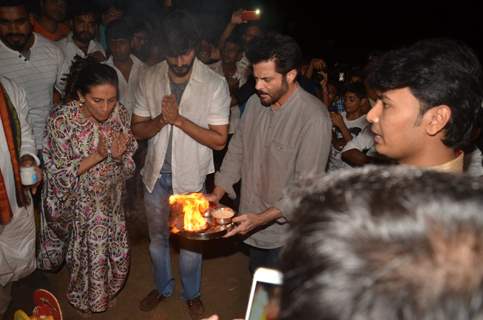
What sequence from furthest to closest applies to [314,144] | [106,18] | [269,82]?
[106,18], [269,82], [314,144]

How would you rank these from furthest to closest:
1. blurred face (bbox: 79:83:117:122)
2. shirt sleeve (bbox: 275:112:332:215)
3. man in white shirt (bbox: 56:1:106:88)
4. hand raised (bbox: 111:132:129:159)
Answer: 1. man in white shirt (bbox: 56:1:106:88)
2. hand raised (bbox: 111:132:129:159)
3. blurred face (bbox: 79:83:117:122)
4. shirt sleeve (bbox: 275:112:332:215)

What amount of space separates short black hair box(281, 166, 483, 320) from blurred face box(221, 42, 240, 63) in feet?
20.3

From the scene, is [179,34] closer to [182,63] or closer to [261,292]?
[182,63]

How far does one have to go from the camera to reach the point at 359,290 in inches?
28.7

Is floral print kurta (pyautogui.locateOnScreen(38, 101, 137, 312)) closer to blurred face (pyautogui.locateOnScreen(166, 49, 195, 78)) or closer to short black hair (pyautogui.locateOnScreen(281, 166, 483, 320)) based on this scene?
blurred face (pyautogui.locateOnScreen(166, 49, 195, 78))

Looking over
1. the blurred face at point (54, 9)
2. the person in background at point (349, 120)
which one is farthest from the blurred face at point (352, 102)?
the blurred face at point (54, 9)

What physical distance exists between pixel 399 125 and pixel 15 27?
3.99m

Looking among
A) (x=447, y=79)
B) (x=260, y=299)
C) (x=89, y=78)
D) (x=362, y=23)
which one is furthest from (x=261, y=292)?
(x=362, y=23)

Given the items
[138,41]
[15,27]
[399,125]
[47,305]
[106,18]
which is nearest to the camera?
[399,125]

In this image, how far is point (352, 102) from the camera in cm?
496

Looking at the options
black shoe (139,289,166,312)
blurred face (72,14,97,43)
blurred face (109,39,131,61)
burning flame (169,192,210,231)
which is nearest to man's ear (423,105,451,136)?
burning flame (169,192,210,231)

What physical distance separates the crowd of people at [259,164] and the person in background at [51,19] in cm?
2

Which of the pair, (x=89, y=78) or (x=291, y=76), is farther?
(x=89, y=78)

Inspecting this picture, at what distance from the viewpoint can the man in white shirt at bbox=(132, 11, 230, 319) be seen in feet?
12.2
